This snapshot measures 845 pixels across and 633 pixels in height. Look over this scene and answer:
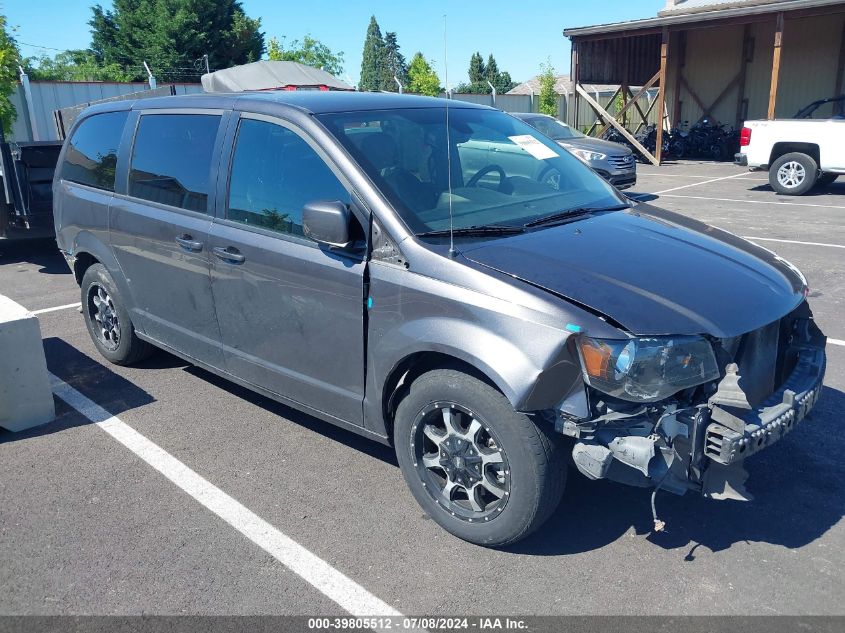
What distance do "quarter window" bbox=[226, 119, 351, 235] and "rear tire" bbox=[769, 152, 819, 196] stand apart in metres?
13.2

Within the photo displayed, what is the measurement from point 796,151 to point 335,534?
14.0 metres

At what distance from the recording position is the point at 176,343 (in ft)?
15.4

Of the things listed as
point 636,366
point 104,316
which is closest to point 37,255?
point 104,316

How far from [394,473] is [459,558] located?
0.81 meters

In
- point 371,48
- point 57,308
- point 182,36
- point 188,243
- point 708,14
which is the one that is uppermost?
point 371,48

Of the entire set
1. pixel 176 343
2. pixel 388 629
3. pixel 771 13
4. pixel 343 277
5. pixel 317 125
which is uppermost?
pixel 771 13

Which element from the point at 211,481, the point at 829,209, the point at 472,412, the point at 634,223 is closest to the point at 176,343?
the point at 211,481

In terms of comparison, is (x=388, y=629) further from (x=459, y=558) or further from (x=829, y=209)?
(x=829, y=209)

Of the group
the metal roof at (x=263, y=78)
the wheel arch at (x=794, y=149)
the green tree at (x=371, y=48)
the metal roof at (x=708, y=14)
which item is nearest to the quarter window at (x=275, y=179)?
the metal roof at (x=263, y=78)

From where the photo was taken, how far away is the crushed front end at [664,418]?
109 inches

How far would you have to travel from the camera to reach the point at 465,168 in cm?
394

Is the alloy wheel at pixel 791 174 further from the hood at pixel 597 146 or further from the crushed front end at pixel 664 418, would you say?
the crushed front end at pixel 664 418

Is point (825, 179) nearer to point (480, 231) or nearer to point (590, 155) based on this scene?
point (590, 155)

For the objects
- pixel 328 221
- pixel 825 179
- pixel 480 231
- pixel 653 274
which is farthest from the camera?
pixel 825 179
